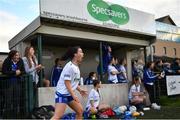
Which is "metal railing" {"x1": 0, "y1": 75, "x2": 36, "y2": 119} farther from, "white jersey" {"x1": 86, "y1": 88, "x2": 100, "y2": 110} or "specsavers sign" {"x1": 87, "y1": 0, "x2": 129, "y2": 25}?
"specsavers sign" {"x1": 87, "y1": 0, "x2": 129, "y2": 25}

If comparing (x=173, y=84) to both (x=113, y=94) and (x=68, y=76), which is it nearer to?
(x=113, y=94)

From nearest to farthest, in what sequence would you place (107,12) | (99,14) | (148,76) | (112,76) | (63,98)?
(63,98)
(112,76)
(99,14)
(148,76)
(107,12)

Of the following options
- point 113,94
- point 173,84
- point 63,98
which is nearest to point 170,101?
point 173,84

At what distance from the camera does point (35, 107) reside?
9414 millimetres

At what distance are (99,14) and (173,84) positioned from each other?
4.93 metres

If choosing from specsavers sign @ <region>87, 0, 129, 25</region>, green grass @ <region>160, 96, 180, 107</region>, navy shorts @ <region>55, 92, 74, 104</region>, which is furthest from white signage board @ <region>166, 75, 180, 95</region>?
navy shorts @ <region>55, 92, 74, 104</region>

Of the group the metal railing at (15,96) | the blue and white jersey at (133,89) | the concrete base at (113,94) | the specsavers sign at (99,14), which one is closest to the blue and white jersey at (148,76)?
the blue and white jersey at (133,89)

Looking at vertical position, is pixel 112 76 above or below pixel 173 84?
above

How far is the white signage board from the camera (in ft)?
48.0

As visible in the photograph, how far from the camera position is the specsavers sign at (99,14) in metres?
11.2

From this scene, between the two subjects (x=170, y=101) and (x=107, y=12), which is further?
(x=170, y=101)

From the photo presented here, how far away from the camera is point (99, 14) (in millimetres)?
13133

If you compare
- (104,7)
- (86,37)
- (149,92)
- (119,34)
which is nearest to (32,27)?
(86,37)

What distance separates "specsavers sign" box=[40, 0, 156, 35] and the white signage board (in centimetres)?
241
